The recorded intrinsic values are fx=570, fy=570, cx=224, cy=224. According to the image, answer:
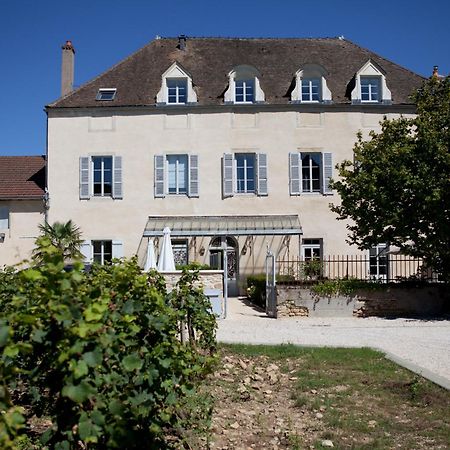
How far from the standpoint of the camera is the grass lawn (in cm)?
539

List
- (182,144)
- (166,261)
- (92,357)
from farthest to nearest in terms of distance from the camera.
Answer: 1. (182,144)
2. (166,261)
3. (92,357)

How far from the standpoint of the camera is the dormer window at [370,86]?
23078mm

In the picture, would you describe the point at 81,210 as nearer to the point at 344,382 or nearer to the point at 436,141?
the point at 436,141

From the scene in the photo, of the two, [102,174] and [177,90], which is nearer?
[102,174]

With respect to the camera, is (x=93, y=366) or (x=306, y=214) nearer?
(x=93, y=366)

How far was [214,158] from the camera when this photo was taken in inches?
910

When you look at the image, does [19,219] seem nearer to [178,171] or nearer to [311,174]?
[178,171]

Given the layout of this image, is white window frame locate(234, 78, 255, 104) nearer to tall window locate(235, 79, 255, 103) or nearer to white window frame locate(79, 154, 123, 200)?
tall window locate(235, 79, 255, 103)

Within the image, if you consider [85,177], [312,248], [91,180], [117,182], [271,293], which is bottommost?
[271,293]

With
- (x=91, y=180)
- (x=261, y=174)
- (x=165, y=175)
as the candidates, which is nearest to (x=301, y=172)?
(x=261, y=174)

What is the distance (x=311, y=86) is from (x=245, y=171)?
4.42 m

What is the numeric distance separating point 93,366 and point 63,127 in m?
21.6

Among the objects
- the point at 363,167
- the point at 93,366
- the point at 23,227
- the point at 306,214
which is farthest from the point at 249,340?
the point at 23,227

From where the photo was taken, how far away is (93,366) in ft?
9.55
